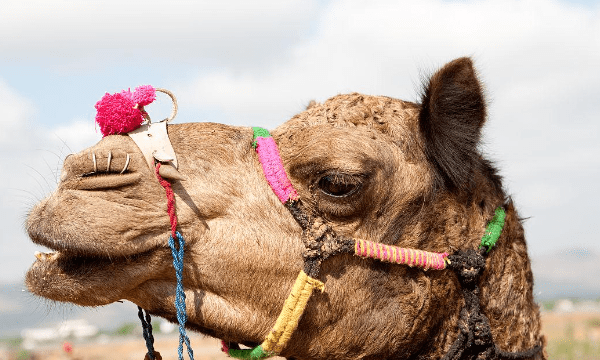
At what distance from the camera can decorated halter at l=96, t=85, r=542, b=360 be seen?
161 inches

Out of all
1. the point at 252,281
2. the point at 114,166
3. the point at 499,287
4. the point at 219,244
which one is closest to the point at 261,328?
A: the point at 252,281

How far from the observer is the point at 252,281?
13.6 feet

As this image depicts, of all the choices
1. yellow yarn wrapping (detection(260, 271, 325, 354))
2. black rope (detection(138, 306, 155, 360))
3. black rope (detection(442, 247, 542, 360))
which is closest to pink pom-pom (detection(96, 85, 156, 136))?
black rope (detection(138, 306, 155, 360))

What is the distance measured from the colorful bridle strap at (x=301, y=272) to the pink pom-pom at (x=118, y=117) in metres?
0.73

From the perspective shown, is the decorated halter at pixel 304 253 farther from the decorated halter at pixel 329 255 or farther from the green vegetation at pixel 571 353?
the green vegetation at pixel 571 353

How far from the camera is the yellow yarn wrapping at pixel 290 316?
4168 mm

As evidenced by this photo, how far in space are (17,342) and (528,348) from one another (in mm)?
65056

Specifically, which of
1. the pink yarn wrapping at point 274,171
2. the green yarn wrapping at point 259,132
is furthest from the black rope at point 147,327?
the green yarn wrapping at point 259,132

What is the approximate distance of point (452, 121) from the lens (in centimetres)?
464

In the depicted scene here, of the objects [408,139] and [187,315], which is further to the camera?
[408,139]

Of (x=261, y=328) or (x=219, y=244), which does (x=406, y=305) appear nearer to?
(x=261, y=328)

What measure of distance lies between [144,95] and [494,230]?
7.57 ft

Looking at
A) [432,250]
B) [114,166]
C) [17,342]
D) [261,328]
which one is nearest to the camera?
[114,166]

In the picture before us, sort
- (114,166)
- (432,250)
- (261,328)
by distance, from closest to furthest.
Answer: (114,166)
(261,328)
(432,250)
